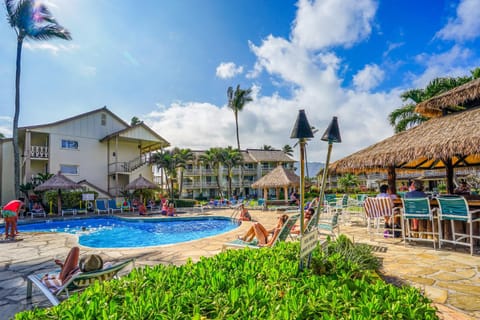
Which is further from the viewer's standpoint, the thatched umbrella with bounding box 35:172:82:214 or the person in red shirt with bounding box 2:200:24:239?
the thatched umbrella with bounding box 35:172:82:214

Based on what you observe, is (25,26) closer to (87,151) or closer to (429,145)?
(87,151)

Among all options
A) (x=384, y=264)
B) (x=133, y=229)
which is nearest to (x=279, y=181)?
(x=133, y=229)

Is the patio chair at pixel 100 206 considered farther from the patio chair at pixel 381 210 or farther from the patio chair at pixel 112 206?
the patio chair at pixel 381 210

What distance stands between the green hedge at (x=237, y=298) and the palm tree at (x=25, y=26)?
63.6ft

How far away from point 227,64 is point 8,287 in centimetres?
1159

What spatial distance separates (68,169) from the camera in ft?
69.9

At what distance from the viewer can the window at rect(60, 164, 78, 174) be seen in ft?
68.8

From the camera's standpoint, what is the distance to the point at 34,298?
3.71 metres

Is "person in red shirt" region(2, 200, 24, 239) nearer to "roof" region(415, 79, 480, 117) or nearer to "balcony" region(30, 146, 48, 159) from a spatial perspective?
"balcony" region(30, 146, 48, 159)

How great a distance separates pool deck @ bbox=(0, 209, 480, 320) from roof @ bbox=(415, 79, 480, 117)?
5.26 m

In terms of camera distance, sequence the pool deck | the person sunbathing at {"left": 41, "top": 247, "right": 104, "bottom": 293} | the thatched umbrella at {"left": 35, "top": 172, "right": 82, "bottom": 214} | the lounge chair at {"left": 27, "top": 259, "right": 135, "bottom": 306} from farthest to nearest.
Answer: the thatched umbrella at {"left": 35, "top": 172, "right": 82, "bottom": 214} → the person sunbathing at {"left": 41, "top": 247, "right": 104, "bottom": 293} → the pool deck → the lounge chair at {"left": 27, "top": 259, "right": 135, "bottom": 306}

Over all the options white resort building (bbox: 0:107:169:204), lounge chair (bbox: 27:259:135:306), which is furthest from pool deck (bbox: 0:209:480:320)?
white resort building (bbox: 0:107:169:204)

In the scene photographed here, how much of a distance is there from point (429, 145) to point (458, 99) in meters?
3.28

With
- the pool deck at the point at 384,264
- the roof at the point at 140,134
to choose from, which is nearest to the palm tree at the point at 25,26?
the roof at the point at 140,134
